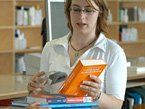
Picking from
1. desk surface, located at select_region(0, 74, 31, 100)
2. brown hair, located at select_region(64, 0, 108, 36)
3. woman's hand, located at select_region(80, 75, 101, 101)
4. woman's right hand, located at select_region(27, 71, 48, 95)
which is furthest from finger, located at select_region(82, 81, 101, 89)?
desk surface, located at select_region(0, 74, 31, 100)

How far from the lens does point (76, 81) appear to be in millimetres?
1734

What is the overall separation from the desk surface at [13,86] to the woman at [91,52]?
54 centimetres

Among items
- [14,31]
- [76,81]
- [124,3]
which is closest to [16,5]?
[14,31]

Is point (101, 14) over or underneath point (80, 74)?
over

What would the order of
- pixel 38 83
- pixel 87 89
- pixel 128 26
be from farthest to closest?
pixel 128 26, pixel 38 83, pixel 87 89

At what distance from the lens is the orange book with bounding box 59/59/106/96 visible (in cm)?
170

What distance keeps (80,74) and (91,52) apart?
38 cm

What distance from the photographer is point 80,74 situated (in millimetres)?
1711

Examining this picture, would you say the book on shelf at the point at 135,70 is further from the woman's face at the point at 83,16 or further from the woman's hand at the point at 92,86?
the woman's hand at the point at 92,86

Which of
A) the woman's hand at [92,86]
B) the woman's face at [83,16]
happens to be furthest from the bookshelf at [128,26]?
the woman's hand at [92,86]

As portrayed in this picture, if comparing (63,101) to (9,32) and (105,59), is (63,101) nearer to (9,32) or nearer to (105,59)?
(105,59)

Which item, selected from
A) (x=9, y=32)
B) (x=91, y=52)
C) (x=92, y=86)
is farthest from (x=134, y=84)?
(x=9, y=32)

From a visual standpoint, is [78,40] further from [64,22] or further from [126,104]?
[126,104]

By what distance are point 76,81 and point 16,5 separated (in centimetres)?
453
